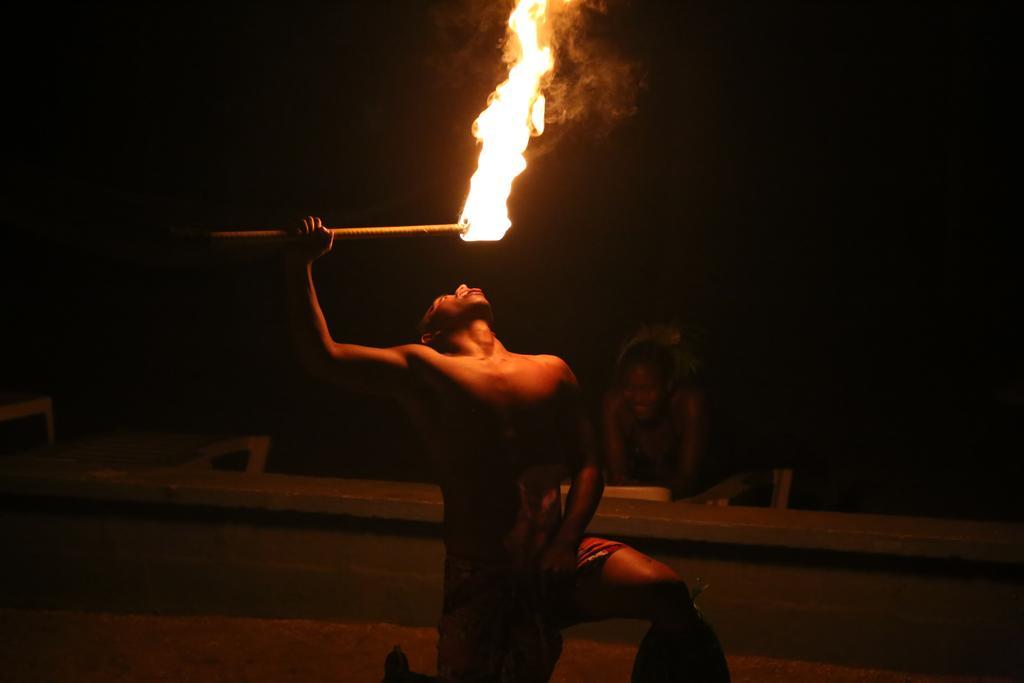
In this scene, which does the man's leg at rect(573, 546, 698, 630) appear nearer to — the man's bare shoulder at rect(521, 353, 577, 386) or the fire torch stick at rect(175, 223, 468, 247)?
the man's bare shoulder at rect(521, 353, 577, 386)

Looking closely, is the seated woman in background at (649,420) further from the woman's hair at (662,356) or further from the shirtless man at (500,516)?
the shirtless man at (500,516)

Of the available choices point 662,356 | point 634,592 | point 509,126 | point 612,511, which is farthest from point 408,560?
point 509,126

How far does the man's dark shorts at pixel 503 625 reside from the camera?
3.05 m

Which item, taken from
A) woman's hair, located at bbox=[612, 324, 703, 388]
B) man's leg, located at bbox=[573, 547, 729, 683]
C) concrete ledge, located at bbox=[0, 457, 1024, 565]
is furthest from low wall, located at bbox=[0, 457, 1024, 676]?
man's leg, located at bbox=[573, 547, 729, 683]

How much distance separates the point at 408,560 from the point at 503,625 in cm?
195

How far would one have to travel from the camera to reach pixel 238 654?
4.73 meters

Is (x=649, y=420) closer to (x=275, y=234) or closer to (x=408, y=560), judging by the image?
(x=408, y=560)

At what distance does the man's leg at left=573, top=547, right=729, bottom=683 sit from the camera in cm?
301

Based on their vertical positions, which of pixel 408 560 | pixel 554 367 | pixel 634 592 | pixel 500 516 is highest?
pixel 554 367

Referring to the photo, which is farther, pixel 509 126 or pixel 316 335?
pixel 509 126

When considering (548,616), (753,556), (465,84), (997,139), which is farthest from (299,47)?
(548,616)

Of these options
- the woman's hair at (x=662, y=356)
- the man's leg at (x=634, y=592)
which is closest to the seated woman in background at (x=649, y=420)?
the woman's hair at (x=662, y=356)

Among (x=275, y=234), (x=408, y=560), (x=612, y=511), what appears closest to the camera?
(x=275, y=234)

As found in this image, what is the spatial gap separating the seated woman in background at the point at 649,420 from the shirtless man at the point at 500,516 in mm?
2800
